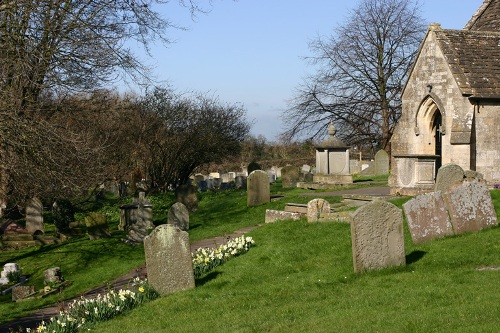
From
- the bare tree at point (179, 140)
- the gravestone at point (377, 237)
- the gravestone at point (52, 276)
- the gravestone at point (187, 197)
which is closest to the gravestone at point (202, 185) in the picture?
the bare tree at point (179, 140)

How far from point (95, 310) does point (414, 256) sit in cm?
542

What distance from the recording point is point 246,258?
567 inches

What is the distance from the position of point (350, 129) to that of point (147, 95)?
13.5 metres

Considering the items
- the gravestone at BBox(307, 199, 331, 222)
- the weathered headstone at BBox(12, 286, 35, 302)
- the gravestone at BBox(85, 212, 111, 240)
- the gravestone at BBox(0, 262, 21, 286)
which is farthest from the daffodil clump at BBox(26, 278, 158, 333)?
the gravestone at BBox(85, 212, 111, 240)

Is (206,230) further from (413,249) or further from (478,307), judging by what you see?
(478,307)

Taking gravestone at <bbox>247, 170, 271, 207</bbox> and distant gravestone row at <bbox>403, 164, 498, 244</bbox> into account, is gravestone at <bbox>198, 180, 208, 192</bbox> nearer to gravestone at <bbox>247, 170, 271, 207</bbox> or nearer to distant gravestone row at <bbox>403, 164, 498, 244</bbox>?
gravestone at <bbox>247, 170, 271, 207</bbox>

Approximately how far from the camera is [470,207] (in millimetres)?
14320

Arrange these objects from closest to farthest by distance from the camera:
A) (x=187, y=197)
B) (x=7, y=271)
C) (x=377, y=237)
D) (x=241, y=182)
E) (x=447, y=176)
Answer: (x=377, y=237) → (x=447, y=176) → (x=7, y=271) → (x=187, y=197) → (x=241, y=182)

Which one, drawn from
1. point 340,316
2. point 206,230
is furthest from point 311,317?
point 206,230

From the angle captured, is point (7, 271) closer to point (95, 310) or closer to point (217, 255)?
point (217, 255)

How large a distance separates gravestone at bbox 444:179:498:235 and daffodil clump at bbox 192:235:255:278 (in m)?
4.03

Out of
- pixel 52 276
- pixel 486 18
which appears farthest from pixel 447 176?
pixel 486 18

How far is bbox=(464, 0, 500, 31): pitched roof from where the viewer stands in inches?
1088

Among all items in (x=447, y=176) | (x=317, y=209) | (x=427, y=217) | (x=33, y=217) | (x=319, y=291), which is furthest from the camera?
(x=33, y=217)
